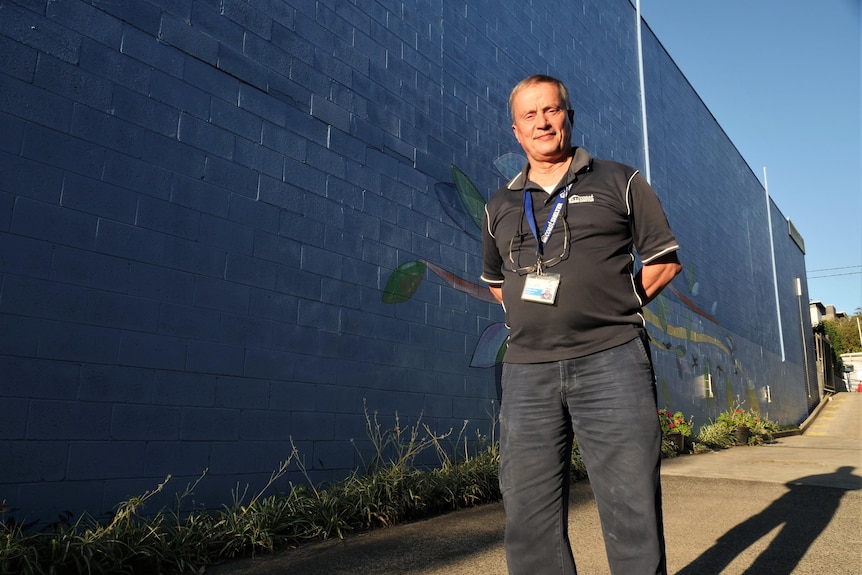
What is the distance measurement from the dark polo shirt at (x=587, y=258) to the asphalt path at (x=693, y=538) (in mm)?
1527

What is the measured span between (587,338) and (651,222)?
0.43 m

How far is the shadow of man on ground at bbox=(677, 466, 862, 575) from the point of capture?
10.6 feet

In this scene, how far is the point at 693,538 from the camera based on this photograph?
381 centimetres

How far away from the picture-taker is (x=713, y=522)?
14.0 ft

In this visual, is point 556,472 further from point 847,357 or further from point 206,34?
point 847,357

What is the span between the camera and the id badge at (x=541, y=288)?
201cm

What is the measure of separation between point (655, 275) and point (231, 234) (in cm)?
269

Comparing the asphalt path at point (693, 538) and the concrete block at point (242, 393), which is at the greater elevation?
the concrete block at point (242, 393)

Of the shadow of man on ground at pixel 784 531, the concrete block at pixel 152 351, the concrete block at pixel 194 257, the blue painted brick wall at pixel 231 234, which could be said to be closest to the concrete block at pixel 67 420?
the blue painted brick wall at pixel 231 234

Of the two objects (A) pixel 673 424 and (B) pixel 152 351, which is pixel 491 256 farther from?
(A) pixel 673 424

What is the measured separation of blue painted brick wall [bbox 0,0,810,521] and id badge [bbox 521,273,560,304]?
230cm

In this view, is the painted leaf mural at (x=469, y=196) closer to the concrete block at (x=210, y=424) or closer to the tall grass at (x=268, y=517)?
the tall grass at (x=268, y=517)

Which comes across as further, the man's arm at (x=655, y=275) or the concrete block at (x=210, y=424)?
the concrete block at (x=210, y=424)

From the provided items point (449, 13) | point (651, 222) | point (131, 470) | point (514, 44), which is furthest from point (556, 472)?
point (514, 44)
